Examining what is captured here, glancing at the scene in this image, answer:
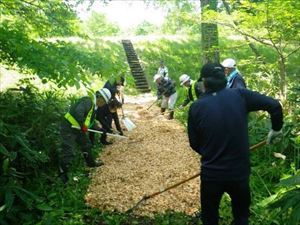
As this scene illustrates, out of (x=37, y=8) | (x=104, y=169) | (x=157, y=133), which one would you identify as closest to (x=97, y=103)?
(x=104, y=169)

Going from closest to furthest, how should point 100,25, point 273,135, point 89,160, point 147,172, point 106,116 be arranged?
point 273,135, point 147,172, point 89,160, point 106,116, point 100,25

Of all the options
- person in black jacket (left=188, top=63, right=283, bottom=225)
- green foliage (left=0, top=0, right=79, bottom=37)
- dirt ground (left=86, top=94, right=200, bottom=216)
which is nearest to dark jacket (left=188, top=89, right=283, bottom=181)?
person in black jacket (left=188, top=63, right=283, bottom=225)

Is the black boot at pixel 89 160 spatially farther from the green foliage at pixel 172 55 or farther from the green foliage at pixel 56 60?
the green foliage at pixel 172 55

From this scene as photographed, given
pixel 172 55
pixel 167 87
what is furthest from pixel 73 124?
pixel 172 55

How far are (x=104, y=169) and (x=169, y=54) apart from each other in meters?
16.3

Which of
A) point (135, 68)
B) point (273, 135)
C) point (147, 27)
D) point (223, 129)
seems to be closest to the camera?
point (223, 129)

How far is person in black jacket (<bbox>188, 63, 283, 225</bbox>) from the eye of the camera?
304cm

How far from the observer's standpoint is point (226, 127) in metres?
3.02

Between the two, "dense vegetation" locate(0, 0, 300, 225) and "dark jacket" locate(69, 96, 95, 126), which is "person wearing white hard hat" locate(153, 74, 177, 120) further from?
"dark jacket" locate(69, 96, 95, 126)

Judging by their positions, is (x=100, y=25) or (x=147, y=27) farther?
(x=147, y=27)

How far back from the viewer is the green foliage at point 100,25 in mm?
58487

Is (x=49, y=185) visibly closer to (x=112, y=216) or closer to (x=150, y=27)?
(x=112, y=216)

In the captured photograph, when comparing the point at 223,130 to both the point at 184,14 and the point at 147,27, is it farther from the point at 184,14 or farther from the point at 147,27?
the point at 147,27

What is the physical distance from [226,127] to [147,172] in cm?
400
